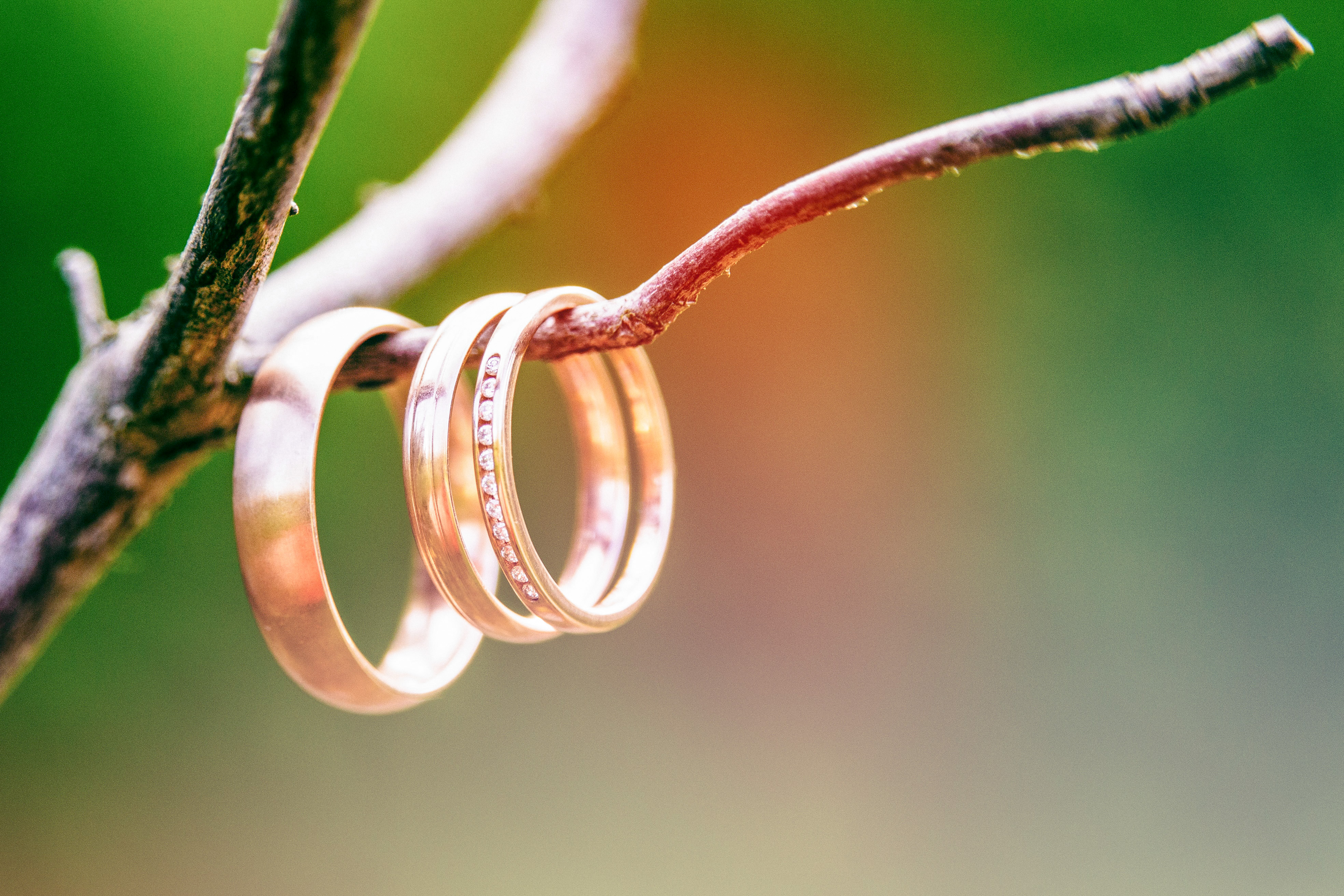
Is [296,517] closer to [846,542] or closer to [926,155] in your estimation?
[926,155]

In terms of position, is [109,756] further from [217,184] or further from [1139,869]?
[1139,869]

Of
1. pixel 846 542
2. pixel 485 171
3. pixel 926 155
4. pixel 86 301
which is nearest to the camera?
pixel 926 155

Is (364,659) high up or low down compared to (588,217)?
down

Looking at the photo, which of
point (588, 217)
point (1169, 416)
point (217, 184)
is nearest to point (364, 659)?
point (217, 184)

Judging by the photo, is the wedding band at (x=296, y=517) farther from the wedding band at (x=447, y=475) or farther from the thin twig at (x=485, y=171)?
the thin twig at (x=485, y=171)

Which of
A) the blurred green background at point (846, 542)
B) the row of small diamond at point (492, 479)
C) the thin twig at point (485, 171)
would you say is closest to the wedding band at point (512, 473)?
the row of small diamond at point (492, 479)

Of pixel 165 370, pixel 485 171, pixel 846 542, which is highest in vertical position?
pixel 485 171

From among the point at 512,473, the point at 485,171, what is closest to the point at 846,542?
the point at 485,171

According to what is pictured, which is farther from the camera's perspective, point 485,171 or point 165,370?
point 485,171
